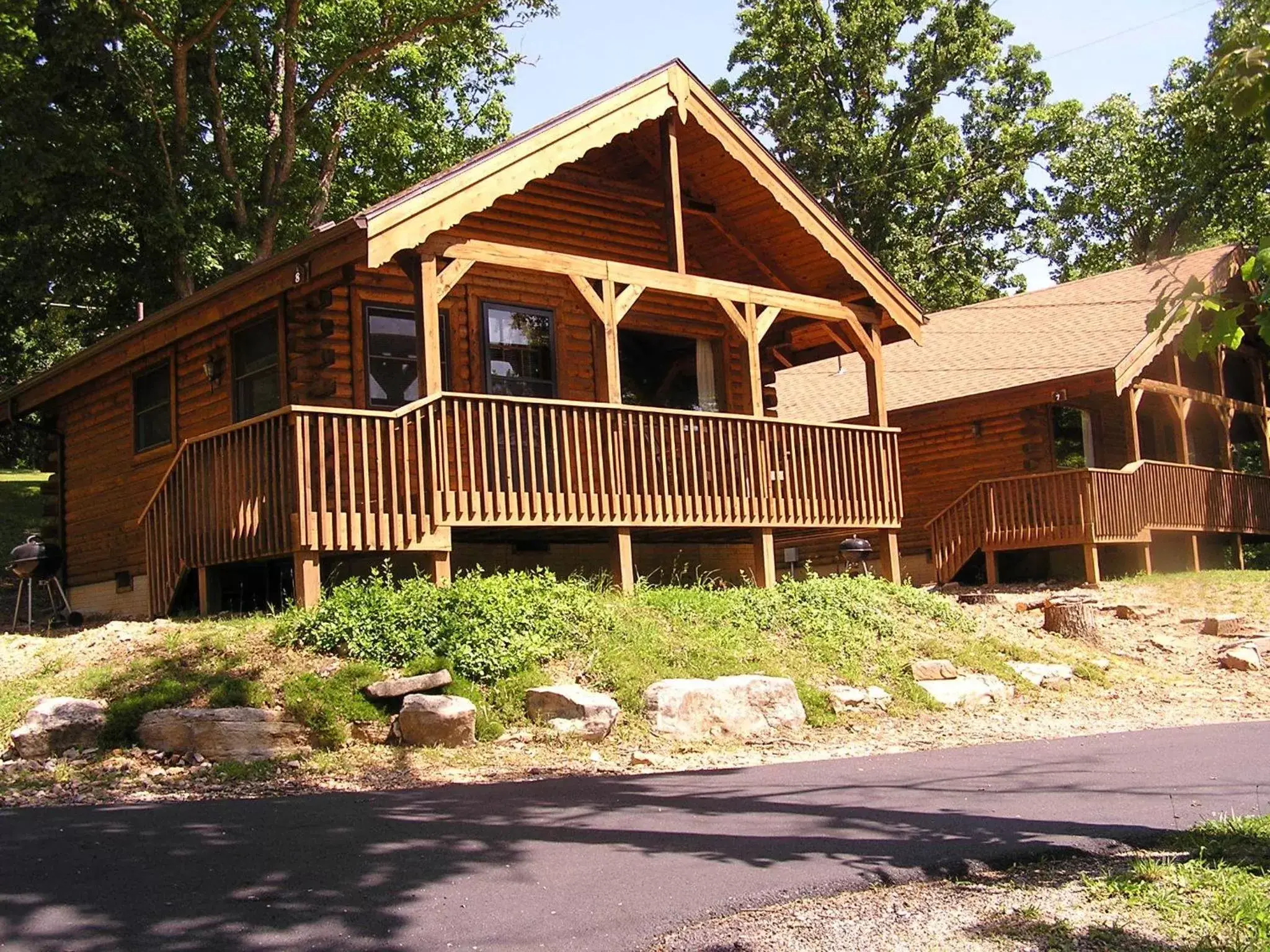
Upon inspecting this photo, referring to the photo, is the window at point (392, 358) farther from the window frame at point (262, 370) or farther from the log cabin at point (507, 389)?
the window frame at point (262, 370)

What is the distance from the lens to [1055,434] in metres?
25.9

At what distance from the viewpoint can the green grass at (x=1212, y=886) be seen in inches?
198

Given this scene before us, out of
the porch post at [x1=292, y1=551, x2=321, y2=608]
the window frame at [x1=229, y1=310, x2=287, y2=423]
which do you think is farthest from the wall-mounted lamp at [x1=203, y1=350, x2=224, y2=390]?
the porch post at [x1=292, y1=551, x2=321, y2=608]

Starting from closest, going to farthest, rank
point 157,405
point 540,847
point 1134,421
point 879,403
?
point 540,847, point 157,405, point 879,403, point 1134,421

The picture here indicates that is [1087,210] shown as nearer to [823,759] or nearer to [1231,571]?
[1231,571]

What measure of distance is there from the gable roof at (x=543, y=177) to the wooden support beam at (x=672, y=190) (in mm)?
202

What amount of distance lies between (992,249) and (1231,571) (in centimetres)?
2243

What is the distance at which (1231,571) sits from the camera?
23.2 m

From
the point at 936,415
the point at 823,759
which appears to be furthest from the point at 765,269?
the point at 823,759

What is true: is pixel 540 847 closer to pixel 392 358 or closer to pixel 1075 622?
pixel 392 358

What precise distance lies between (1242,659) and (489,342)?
9.39 metres

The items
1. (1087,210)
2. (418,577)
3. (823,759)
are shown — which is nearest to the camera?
(823,759)

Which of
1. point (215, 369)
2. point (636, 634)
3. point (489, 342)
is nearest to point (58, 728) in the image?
point (636, 634)

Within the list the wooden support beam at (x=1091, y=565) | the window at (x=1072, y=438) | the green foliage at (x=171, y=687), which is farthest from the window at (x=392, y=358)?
the window at (x=1072, y=438)
